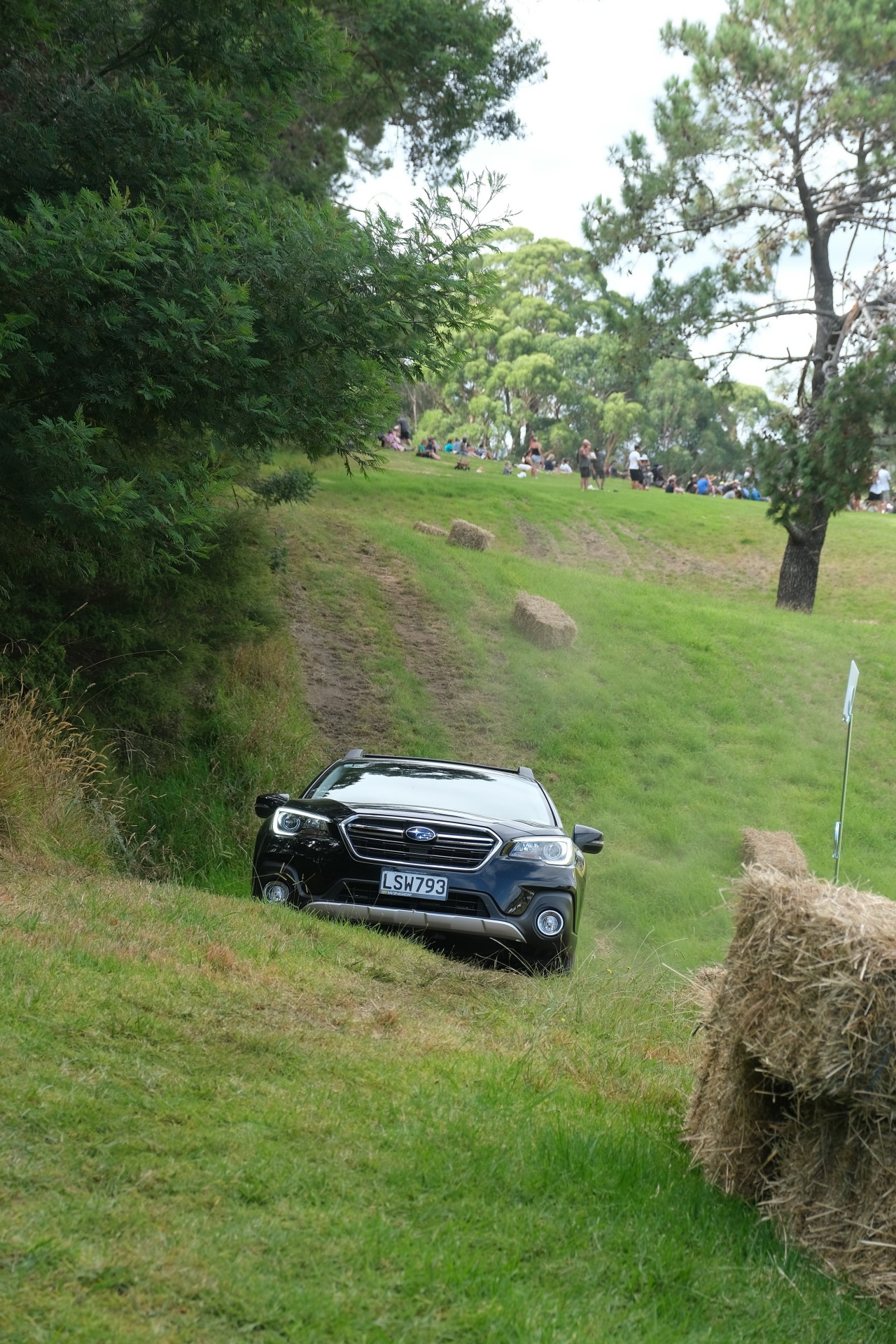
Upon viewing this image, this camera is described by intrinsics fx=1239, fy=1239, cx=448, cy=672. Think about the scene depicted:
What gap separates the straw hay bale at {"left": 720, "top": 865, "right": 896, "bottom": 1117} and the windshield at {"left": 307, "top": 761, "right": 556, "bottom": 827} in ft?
12.7

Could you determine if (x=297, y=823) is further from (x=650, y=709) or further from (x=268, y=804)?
(x=650, y=709)

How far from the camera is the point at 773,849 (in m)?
14.3

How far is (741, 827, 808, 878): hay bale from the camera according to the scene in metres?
13.7

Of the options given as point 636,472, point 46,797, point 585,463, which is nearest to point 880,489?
point 585,463

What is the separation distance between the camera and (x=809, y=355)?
25.0m

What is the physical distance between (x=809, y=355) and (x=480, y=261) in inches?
671

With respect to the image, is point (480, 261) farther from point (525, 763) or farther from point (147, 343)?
point (525, 763)

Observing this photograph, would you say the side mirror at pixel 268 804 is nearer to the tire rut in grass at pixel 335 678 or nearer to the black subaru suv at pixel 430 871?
the black subaru suv at pixel 430 871

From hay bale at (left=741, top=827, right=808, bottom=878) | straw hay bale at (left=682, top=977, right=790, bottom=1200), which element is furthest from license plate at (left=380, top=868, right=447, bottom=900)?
hay bale at (left=741, top=827, right=808, bottom=878)

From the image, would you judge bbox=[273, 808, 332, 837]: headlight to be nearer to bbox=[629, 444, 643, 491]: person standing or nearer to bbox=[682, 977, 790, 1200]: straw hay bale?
bbox=[682, 977, 790, 1200]: straw hay bale

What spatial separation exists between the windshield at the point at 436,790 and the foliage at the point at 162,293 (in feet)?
7.24

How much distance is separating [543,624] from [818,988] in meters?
16.3

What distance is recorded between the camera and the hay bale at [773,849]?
13695 mm

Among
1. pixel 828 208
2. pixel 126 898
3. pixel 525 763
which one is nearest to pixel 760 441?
pixel 828 208
